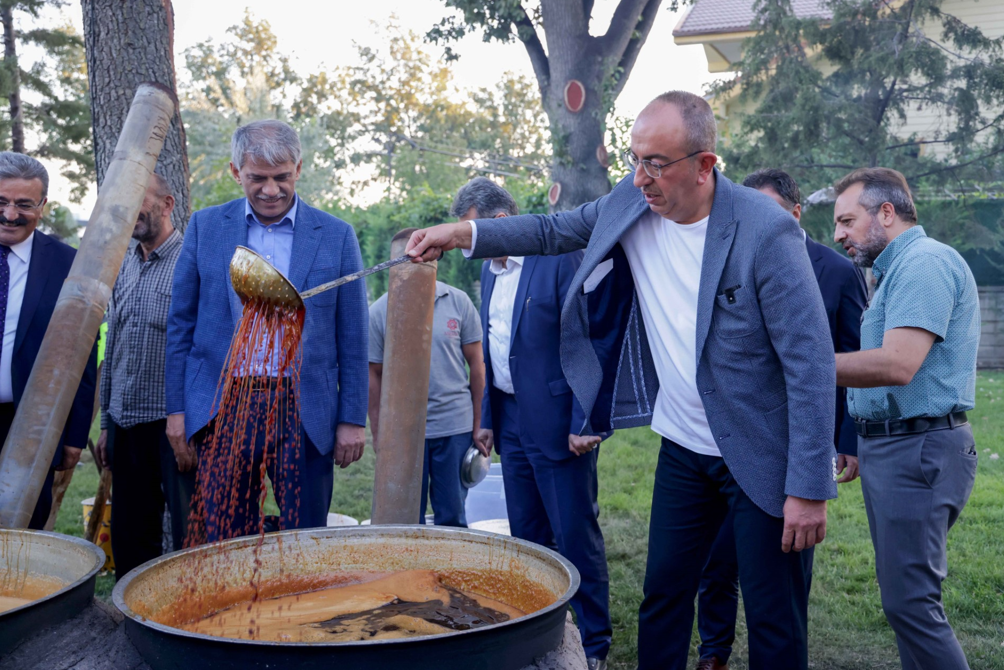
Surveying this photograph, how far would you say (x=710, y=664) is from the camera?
372 centimetres

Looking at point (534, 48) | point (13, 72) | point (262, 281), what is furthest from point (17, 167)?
point (534, 48)

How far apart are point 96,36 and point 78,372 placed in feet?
7.99

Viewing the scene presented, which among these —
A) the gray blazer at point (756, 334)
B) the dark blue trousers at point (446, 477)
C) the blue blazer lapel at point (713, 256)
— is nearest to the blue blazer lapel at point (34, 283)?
the gray blazer at point (756, 334)

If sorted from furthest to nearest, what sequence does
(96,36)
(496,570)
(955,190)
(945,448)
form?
(955,190) → (96,36) → (945,448) → (496,570)

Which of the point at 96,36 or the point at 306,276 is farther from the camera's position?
the point at 96,36

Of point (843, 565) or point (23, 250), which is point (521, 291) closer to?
point (23, 250)

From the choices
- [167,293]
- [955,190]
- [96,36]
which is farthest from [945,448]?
[955,190]

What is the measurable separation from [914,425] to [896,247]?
0.61 meters

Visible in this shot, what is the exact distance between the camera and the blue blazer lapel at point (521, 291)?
3.95 metres

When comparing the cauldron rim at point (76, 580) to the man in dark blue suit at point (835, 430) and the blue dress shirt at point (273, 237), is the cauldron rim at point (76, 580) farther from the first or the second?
the man in dark blue suit at point (835, 430)

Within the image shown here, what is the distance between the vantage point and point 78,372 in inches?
112

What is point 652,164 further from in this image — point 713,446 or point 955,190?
point 955,190

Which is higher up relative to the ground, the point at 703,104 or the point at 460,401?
the point at 703,104

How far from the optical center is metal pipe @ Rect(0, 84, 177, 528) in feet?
8.87
